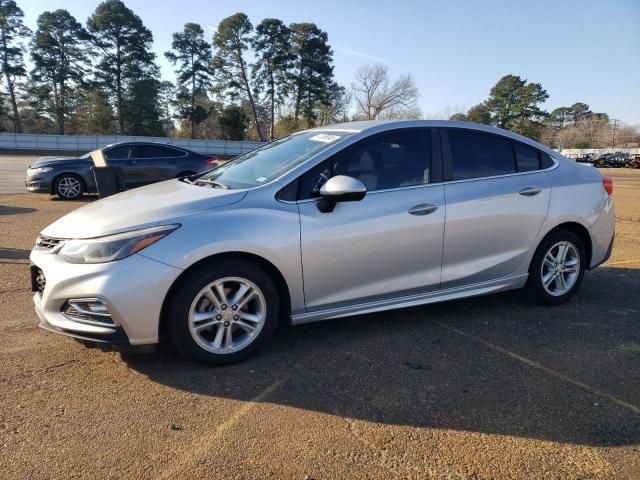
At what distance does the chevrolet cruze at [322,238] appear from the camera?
3.15m

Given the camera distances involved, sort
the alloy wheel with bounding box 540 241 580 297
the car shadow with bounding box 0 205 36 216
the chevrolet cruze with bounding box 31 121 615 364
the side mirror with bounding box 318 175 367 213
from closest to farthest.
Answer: the chevrolet cruze with bounding box 31 121 615 364 → the side mirror with bounding box 318 175 367 213 → the alloy wheel with bounding box 540 241 580 297 → the car shadow with bounding box 0 205 36 216

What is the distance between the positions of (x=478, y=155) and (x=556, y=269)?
52.7 inches

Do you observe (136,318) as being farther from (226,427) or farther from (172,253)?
(226,427)

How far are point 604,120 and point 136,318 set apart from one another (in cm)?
14033

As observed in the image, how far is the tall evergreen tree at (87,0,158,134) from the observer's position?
5044 centimetres

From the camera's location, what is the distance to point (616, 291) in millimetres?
5273

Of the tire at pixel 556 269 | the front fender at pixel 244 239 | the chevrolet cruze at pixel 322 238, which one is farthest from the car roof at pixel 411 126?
the front fender at pixel 244 239

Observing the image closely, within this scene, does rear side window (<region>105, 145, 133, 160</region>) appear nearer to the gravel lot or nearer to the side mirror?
the gravel lot

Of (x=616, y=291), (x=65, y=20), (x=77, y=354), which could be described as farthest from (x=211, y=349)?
(x=65, y=20)

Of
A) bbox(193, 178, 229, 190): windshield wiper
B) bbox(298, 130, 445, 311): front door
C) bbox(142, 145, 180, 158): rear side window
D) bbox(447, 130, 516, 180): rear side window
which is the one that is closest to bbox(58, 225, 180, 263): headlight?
bbox(193, 178, 229, 190): windshield wiper

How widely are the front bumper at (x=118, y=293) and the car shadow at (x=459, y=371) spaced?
40 centimetres

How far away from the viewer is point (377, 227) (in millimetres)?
3717

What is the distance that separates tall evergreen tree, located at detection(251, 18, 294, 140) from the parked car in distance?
48.6m

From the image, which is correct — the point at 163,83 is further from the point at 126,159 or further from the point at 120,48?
the point at 126,159
